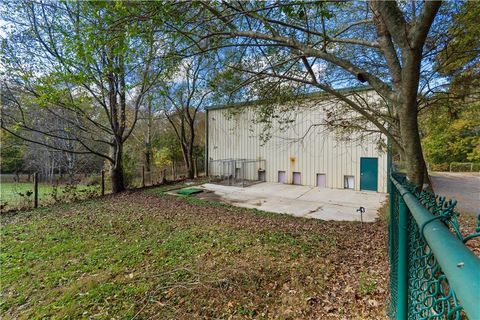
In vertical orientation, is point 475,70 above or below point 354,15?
below

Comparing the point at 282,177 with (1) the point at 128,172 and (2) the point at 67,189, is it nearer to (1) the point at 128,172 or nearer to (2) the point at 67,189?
(1) the point at 128,172

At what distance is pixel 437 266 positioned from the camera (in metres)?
0.69

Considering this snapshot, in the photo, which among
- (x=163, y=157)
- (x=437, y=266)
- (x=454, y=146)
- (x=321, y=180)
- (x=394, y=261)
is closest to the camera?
(x=437, y=266)

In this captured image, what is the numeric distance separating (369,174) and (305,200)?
4.18 meters

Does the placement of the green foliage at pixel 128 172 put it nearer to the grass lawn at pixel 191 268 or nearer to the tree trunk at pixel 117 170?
the tree trunk at pixel 117 170

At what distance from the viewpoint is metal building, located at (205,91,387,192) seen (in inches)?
439

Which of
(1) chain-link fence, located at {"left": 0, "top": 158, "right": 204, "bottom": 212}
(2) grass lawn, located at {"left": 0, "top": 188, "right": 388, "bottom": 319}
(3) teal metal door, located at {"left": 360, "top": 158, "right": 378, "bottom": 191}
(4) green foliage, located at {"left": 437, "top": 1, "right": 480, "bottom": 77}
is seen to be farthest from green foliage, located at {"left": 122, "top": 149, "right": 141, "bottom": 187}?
(4) green foliage, located at {"left": 437, "top": 1, "right": 480, "bottom": 77}

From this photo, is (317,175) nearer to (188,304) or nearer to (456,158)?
(188,304)

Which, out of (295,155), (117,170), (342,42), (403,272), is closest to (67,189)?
(117,170)

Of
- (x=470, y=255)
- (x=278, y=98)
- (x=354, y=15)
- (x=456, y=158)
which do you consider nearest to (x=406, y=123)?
(x=470, y=255)

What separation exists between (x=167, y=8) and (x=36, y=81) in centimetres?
766

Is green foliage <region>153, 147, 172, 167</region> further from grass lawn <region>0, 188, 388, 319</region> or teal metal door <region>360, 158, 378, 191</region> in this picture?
teal metal door <region>360, 158, 378, 191</region>

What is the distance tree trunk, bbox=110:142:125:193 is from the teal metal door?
11587 mm

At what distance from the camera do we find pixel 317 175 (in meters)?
12.7
